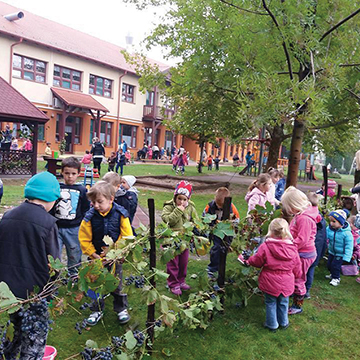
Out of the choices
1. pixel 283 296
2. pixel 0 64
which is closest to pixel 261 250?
pixel 283 296

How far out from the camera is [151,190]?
1327 cm

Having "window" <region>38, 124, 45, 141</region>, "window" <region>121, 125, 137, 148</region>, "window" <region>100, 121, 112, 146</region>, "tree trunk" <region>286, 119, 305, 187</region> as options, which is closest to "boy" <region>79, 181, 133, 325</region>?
"tree trunk" <region>286, 119, 305, 187</region>

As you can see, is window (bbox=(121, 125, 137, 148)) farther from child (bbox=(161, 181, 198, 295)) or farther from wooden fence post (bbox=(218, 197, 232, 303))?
wooden fence post (bbox=(218, 197, 232, 303))

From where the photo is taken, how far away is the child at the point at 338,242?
17.8 feet

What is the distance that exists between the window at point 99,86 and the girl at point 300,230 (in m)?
28.2

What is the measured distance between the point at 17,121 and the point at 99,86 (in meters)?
16.4

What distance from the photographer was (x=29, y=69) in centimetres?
2531

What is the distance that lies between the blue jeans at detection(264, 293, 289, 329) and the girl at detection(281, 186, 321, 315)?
0.44 m

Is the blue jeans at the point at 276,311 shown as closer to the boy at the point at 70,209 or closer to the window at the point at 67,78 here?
the boy at the point at 70,209

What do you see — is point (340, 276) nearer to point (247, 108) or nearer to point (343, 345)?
point (343, 345)

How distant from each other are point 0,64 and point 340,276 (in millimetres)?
24288

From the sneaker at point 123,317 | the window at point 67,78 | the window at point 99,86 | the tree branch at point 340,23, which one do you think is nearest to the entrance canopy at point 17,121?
the window at point 67,78

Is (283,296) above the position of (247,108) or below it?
below

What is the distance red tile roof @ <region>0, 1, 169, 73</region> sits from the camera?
24453 mm
